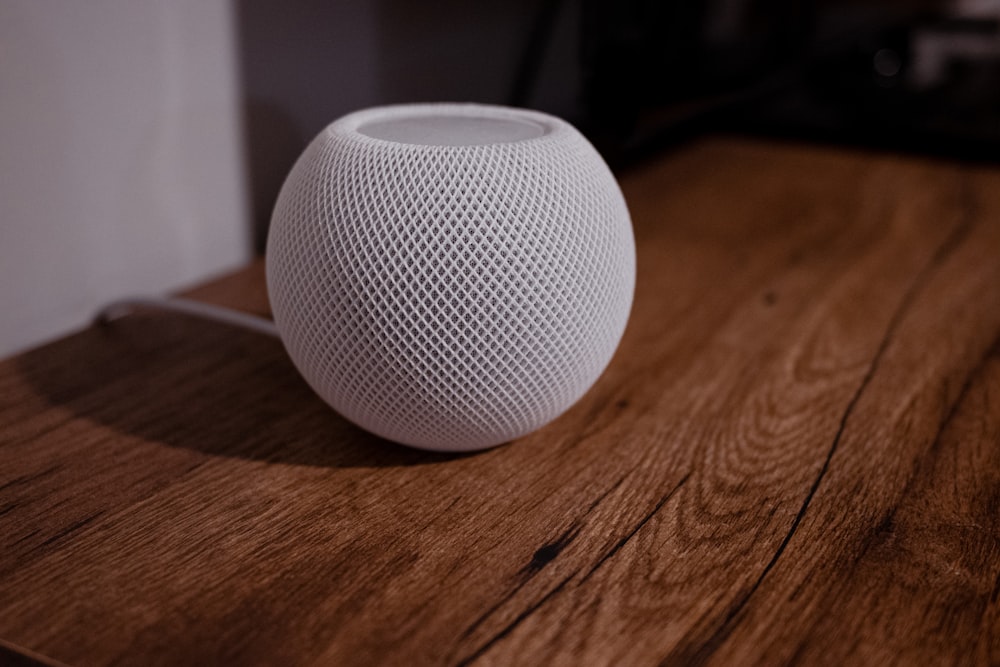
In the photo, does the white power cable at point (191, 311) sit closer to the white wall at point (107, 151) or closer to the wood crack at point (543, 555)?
the white wall at point (107, 151)

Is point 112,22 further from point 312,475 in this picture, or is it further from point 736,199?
point 736,199

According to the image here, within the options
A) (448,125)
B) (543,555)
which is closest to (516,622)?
(543,555)

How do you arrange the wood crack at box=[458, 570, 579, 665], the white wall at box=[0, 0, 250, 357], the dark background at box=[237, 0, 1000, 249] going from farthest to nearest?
the dark background at box=[237, 0, 1000, 249], the white wall at box=[0, 0, 250, 357], the wood crack at box=[458, 570, 579, 665]

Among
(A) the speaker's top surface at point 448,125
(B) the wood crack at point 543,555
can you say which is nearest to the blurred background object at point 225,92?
(A) the speaker's top surface at point 448,125

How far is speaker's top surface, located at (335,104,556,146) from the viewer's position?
49 cm

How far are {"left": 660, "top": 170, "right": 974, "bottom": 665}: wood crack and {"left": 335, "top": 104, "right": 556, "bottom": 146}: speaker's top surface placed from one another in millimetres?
251

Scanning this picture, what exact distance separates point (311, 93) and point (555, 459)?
0.44m

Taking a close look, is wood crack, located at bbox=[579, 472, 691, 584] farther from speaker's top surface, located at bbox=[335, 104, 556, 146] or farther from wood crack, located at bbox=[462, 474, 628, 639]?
speaker's top surface, located at bbox=[335, 104, 556, 146]

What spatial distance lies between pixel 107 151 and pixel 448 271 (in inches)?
15.7

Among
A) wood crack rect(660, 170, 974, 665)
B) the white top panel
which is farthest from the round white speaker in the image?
wood crack rect(660, 170, 974, 665)

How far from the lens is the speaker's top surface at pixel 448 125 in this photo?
0.49 metres

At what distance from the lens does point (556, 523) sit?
Result: 19.3 inches

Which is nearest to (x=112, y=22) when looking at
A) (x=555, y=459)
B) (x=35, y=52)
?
(x=35, y=52)

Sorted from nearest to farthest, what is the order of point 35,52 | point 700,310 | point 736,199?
point 35,52
point 700,310
point 736,199
